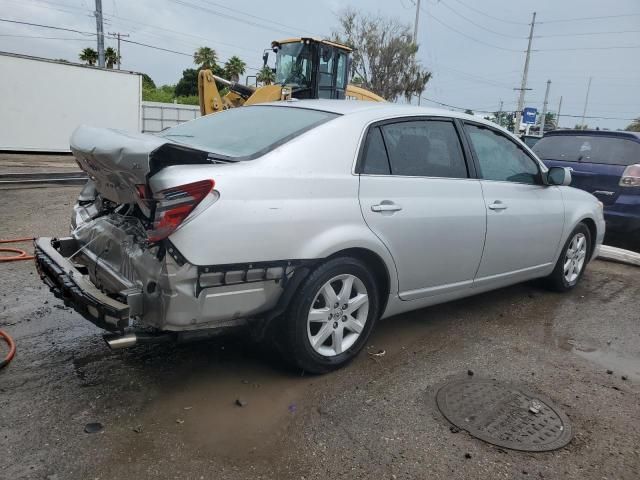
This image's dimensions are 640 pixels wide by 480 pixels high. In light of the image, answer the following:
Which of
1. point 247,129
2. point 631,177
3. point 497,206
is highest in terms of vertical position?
point 247,129

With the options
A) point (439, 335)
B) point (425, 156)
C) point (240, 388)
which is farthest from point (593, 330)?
point (240, 388)

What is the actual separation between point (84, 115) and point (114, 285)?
20164 mm

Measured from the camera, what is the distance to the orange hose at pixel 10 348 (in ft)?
10.4

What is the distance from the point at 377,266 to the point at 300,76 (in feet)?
35.1

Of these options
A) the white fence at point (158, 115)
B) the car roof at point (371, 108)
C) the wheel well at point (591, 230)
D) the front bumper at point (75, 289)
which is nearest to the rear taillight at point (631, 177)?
the wheel well at point (591, 230)

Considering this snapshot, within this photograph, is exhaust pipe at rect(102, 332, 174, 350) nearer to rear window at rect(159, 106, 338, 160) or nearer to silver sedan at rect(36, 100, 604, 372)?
silver sedan at rect(36, 100, 604, 372)

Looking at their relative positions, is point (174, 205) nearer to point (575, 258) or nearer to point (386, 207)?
point (386, 207)

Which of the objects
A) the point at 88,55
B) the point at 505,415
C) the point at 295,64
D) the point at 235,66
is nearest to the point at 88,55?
the point at 88,55

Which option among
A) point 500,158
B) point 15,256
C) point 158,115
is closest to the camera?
point 500,158

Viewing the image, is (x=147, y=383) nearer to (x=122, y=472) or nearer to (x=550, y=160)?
(x=122, y=472)

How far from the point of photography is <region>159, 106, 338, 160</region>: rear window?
3.12m

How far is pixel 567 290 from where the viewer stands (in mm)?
5363

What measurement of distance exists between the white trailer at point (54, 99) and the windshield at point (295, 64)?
10.5 metres

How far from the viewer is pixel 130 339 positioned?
8.70 feet
